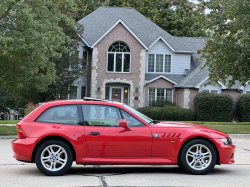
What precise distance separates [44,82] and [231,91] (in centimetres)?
1705

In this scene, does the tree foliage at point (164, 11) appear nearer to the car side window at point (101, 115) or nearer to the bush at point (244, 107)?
the bush at point (244, 107)

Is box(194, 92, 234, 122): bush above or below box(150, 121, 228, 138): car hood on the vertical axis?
above

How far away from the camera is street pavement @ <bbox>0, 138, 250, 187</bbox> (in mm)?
6937

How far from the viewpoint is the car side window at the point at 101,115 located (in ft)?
25.5

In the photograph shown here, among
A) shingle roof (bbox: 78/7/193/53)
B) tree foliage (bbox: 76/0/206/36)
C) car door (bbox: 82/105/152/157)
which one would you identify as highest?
A: tree foliage (bbox: 76/0/206/36)

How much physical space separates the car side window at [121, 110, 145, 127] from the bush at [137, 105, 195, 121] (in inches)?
821

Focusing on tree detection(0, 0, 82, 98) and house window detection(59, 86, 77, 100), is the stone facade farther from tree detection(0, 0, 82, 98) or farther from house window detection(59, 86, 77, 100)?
tree detection(0, 0, 82, 98)

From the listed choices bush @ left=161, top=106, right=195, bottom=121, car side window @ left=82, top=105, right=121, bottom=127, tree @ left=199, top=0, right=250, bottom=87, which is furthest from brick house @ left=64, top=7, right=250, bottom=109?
car side window @ left=82, top=105, right=121, bottom=127

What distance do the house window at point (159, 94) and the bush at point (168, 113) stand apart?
3.11 meters

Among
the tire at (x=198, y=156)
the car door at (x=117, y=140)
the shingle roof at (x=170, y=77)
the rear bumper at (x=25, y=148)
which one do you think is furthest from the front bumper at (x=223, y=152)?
the shingle roof at (x=170, y=77)

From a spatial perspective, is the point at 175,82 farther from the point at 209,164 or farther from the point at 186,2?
the point at 209,164

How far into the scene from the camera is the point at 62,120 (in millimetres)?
7836

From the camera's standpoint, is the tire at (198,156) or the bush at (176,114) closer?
the tire at (198,156)

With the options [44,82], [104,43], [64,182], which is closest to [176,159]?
[64,182]
